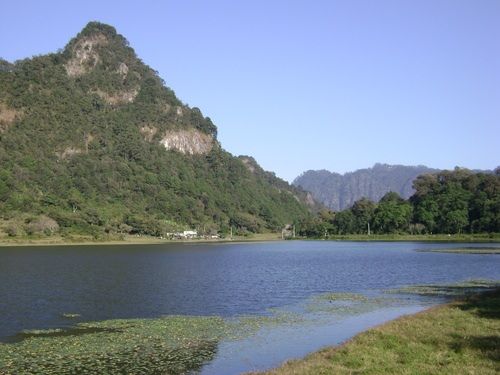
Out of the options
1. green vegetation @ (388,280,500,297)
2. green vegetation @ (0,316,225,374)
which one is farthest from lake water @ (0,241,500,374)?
green vegetation @ (388,280,500,297)

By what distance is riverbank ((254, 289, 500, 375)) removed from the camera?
19609mm

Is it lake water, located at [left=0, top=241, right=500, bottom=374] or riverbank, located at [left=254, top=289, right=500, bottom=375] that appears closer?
riverbank, located at [left=254, top=289, right=500, bottom=375]

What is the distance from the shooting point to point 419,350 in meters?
22.3

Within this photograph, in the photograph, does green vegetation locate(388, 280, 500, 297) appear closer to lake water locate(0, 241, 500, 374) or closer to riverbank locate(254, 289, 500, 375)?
lake water locate(0, 241, 500, 374)

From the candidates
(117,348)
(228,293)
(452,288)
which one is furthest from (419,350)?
(452,288)

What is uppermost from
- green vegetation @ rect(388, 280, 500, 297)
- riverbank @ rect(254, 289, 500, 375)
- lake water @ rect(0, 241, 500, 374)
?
riverbank @ rect(254, 289, 500, 375)

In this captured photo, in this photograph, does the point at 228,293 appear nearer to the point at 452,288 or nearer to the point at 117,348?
the point at 452,288

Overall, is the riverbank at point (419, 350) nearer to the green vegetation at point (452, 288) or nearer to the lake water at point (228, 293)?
the lake water at point (228, 293)

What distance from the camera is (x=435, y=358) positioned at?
20.8m

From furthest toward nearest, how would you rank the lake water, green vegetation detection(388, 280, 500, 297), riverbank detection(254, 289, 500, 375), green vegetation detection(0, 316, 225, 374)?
1. green vegetation detection(388, 280, 500, 297)
2. the lake water
3. green vegetation detection(0, 316, 225, 374)
4. riverbank detection(254, 289, 500, 375)

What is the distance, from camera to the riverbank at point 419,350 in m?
19.6

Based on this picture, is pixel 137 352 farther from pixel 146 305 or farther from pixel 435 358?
pixel 146 305

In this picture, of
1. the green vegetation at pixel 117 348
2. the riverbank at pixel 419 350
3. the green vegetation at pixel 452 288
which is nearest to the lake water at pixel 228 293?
the green vegetation at pixel 117 348

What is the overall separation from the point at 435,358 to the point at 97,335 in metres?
19.1
